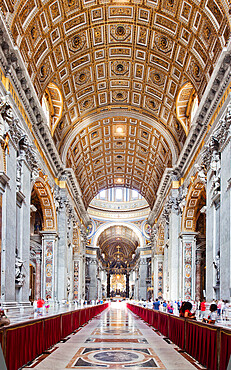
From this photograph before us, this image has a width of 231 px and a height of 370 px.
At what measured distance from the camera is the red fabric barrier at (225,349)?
523 cm

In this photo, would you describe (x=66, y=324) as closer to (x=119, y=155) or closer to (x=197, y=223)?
(x=197, y=223)

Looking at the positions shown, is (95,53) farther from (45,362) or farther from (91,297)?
(91,297)

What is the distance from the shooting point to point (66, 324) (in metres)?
11.3

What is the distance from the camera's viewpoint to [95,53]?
64.3ft

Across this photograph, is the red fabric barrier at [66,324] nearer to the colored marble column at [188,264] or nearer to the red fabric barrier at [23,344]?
the red fabric barrier at [23,344]

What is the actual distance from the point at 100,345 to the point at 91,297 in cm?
4104

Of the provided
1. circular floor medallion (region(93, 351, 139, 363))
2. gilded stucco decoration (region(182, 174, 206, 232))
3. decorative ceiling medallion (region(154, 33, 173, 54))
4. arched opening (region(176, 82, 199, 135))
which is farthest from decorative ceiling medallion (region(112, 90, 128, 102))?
circular floor medallion (region(93, 351, 139, 363))

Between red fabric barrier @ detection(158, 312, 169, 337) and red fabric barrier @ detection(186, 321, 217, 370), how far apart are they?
3.25 m

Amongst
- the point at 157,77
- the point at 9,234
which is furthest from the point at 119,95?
the point at 9,234

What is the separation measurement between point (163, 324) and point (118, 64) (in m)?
13.6

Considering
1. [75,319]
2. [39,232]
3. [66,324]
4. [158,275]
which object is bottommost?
[158,275]

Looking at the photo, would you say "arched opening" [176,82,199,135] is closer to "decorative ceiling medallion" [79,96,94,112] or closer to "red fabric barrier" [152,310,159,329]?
"decorative ceiling medallion" [79,96,94,112]

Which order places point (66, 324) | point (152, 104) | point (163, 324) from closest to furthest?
point (66, 324)
point (163, 324)
point (152, 104)

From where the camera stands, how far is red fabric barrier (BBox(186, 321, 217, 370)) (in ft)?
19.8
